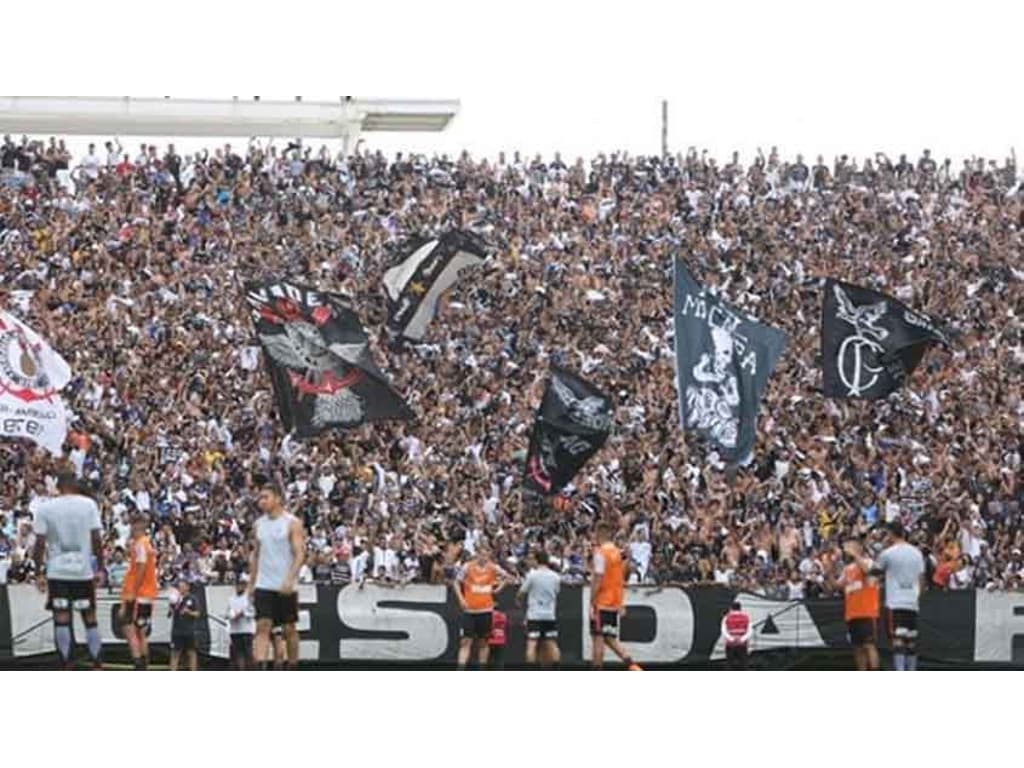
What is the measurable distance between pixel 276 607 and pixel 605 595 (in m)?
3.43

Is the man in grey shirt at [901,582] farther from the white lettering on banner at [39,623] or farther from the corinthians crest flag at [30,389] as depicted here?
the corinthians crest flag at [30,389]

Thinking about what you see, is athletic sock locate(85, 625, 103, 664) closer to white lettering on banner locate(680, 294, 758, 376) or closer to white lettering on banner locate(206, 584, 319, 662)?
white lettering on banner locate(206, 584, 319, 662)

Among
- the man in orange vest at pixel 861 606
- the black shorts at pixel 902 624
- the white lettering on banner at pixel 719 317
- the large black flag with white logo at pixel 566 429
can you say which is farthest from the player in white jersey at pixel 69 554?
the large black flag with white logo at pixel 566 429

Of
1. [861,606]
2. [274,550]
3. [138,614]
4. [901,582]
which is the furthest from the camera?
[138,614]

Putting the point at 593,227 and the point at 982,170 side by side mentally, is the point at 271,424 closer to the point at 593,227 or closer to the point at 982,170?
the point at 593,227

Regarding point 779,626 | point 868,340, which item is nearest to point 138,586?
point 779,626

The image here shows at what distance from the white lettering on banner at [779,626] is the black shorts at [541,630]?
2015 millimetres

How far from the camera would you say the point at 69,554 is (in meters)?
14.2

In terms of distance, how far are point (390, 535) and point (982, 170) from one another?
13486 mm

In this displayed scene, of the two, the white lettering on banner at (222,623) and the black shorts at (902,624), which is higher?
the black shorts at (902,624)

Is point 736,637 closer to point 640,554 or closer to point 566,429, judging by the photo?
point 566,429

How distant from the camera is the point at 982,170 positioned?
32031mm

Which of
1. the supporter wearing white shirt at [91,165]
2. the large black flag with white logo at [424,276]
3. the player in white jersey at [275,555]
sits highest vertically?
the supporter wearing white shirt at [91,165]

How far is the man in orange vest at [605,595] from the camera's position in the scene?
53.4 feet
